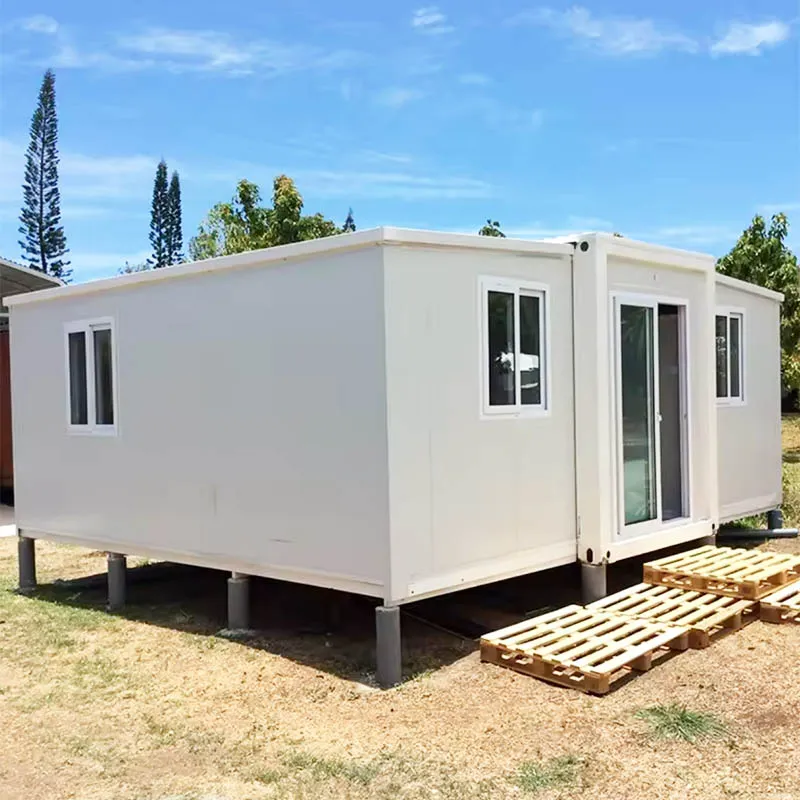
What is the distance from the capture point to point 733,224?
62.3 feet

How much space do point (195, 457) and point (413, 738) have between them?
10.1 feet

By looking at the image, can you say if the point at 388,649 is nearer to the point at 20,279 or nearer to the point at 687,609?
the point at 687,609

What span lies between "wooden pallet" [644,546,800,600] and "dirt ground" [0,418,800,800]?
364 millimetres

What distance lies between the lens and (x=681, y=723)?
447cm

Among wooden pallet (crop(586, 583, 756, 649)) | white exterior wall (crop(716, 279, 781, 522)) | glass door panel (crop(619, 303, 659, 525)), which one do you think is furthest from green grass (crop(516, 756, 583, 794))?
white exterior wall (crop(716, 279, 781, 522))

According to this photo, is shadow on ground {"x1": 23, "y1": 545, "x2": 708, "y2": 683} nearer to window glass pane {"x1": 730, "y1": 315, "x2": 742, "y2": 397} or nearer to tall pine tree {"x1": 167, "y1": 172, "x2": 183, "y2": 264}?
window glass pane {"x1": 730, "y1": 315, "x2": 742, "y2": 397}

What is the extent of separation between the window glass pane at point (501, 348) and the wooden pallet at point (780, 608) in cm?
234

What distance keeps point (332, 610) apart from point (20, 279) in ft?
25.0

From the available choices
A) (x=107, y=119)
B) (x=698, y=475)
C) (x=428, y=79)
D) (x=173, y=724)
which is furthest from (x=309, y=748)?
(x=107, y=119)

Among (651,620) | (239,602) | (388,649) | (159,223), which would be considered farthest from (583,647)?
(159,223)

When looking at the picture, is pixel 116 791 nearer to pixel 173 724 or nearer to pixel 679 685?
pixel 173 724

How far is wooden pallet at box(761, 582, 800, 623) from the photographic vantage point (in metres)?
6.18

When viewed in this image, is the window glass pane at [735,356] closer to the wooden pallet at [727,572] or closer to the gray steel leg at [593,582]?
the wooden pallet at [727,572]

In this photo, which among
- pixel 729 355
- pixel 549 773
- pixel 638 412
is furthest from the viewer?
pixel 729 355
